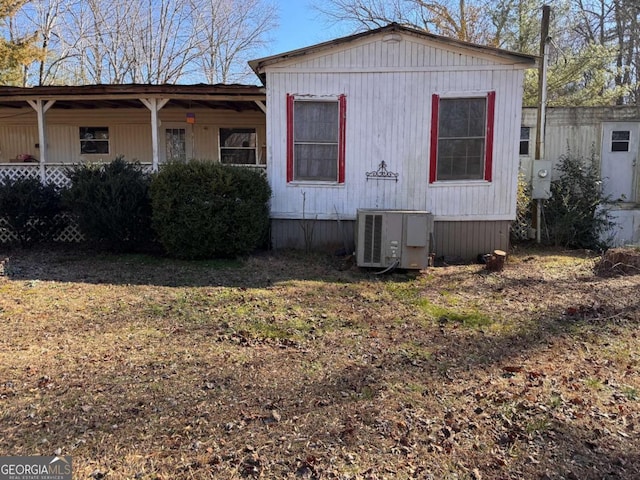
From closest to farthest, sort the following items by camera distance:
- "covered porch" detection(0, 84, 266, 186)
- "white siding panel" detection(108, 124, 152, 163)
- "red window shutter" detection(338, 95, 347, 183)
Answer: "red window shutter" detection(338, 95, 347, 183) < "covered porch" detection(0, 84, 266, 186) < "white siding panel" detection(108, 124, 152, 163)

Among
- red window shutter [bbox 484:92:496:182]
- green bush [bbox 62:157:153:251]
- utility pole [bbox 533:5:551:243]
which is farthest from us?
utility pole [bbox 533:5:551:243]

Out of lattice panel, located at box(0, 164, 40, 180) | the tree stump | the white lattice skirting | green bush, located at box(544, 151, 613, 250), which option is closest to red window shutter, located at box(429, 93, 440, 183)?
the tree stump

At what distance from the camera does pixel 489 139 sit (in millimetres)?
7711

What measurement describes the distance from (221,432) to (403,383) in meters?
1.33

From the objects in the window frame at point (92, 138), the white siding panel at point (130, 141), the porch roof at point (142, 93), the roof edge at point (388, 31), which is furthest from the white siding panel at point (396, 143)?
the window frame at point (92, 138)

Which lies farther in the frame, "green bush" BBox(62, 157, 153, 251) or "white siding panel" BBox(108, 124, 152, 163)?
"white siding panel" BBox(108, 124, 152, 163)

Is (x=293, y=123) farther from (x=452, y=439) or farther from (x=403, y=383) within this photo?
(x=452, y=439)

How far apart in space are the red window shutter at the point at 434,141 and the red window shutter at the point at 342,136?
1.45 m

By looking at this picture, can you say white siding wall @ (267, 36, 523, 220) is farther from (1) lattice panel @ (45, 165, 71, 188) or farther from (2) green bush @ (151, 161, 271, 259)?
(1) lattice panel @ (45, 165, 71, 188)

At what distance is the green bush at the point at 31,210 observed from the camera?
25.4 feet

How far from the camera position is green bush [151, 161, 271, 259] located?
7.00 metres

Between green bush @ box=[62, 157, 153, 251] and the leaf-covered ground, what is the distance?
1.47 m

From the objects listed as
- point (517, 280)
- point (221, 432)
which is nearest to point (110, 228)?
point (221, 432)

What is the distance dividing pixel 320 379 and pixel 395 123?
5.52 metres
